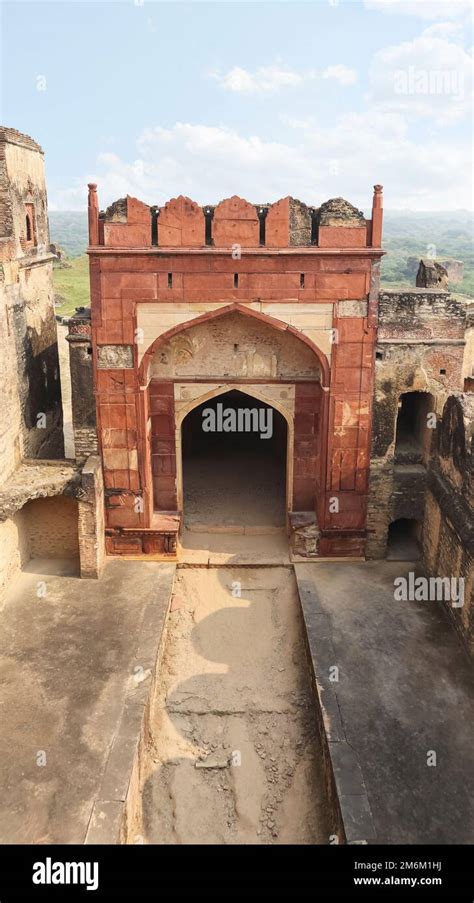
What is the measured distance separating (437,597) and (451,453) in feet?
7.41

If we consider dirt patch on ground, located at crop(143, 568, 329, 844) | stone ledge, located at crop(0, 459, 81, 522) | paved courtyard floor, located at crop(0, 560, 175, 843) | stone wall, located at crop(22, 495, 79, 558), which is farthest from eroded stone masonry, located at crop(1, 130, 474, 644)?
dirt patch on ground, located at crop(143, 568, 329, 844)

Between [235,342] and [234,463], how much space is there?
523 cm

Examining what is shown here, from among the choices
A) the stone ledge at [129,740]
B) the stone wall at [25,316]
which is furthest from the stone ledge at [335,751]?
the stone wall at [25,316]

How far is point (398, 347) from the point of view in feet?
36.1

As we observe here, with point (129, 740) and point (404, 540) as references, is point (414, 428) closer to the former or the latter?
point (404, 540)

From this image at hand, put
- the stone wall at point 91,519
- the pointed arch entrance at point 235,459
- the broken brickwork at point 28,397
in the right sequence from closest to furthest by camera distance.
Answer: the broken brickwork at point 28,397 → the stone wall at point 91,519 → the pointed arch entrance at point 235,459

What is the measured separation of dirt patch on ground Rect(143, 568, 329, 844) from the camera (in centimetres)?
784

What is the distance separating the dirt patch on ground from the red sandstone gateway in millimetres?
1436

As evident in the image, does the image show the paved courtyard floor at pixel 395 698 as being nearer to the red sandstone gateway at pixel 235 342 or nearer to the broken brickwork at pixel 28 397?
the red sandstone gateway at pixel 235 342

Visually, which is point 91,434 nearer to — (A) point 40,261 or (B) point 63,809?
(A) point 40,261

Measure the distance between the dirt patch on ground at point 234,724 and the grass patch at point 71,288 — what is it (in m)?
17.6

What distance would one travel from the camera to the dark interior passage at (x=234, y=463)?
13.4 m

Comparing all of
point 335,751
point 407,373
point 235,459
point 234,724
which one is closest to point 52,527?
point 234,724
